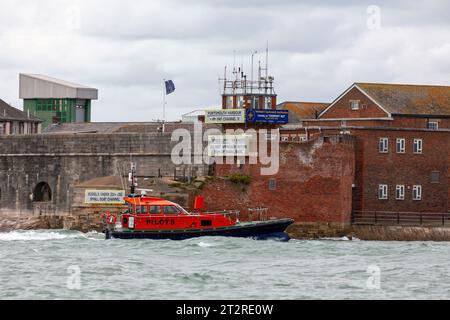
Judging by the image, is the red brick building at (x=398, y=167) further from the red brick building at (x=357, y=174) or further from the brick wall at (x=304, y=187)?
the brick wall at (x=304, y=187)

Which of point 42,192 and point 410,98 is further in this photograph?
point 410,98

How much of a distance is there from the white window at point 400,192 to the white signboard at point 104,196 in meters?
14.7

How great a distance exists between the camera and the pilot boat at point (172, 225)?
63656 millimetres

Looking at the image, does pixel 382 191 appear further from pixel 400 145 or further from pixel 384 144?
pixel 400 145

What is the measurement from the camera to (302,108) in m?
95.0

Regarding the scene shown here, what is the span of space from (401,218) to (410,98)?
458 inches

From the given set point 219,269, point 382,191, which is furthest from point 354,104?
point 219,269

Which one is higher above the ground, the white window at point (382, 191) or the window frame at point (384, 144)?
the window frame at point (384, 144)

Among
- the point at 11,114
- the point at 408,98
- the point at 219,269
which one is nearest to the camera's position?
the point at 219,269

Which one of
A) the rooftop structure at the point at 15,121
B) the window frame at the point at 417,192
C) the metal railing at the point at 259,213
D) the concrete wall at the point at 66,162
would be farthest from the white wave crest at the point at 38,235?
the rooftop structure at the point at 15,121

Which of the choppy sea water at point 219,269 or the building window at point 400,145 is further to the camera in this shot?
the building window at point 400,145

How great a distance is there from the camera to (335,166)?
70.6 meters
